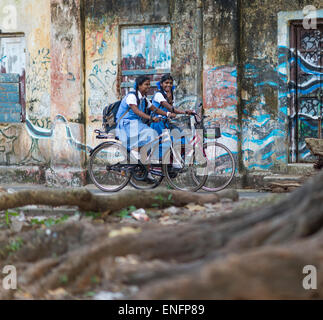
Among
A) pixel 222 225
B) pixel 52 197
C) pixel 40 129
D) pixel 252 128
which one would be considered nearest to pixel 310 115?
pixel 252 128

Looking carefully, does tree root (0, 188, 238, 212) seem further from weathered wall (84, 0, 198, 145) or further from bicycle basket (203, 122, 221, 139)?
weathered wall (84, 0, 198, 145)

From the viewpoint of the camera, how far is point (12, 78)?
11.7m

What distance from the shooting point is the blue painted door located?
38.3 feet

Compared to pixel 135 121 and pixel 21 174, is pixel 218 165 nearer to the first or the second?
pixel 135 121

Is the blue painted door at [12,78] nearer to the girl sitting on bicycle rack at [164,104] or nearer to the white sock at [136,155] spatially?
the girl sitting on bicycle rack at [164,104]

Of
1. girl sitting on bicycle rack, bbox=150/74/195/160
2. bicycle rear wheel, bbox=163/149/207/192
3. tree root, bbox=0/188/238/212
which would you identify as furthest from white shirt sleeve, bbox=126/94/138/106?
tree root, bbox=0/188/238/212

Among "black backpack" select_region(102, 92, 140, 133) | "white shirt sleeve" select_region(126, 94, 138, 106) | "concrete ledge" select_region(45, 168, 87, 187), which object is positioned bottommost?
"concrete ledge" select_region(45, 168, 87, 187)

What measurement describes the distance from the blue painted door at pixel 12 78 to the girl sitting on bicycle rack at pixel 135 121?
3.82m

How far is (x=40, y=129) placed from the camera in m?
11.5

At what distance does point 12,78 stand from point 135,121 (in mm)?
4289

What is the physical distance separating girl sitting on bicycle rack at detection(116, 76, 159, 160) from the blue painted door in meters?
3.82

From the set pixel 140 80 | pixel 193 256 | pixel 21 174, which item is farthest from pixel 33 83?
pixel 193 256

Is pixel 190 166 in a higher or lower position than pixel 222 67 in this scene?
lower

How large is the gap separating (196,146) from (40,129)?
Result: 4075mm
